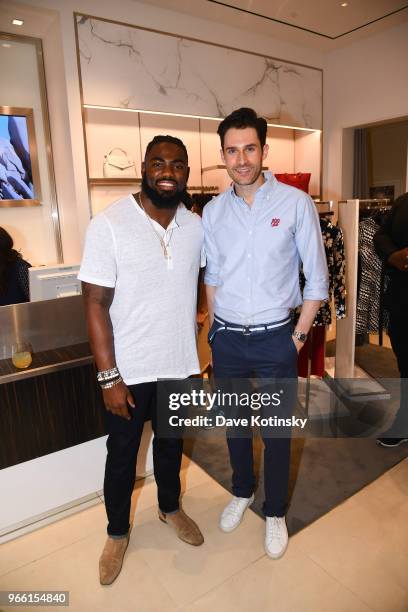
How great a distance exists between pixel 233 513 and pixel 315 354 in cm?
132

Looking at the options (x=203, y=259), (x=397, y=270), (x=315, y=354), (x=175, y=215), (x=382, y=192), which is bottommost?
(x=315, y=354)

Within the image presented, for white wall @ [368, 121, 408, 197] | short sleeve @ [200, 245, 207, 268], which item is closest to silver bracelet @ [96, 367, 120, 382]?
short sleeve @ [200, 245, 207, 268]

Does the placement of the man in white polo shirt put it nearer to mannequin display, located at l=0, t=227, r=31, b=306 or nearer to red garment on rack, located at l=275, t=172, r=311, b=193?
mannequin display, located at l=0, t=227, r=31, b=306

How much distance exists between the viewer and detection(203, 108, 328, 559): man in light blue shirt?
161cm

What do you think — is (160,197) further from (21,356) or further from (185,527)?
(185,527)

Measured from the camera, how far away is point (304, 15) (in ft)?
12.4

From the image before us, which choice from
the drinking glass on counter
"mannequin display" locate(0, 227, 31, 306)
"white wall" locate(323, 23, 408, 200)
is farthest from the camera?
"white wall" locate(323, 23, 408, 200)

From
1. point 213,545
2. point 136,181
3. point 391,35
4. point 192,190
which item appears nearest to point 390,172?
point 391,35

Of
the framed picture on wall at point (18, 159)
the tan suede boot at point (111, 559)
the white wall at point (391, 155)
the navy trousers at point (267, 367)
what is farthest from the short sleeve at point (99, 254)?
the white wall at point (391, 155)

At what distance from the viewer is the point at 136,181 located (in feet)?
12.2

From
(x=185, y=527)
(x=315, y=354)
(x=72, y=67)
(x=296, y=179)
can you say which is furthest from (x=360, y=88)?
(x=185, y=527)

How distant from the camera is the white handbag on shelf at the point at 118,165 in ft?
11.6

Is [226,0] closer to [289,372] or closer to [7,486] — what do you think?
[289,372]

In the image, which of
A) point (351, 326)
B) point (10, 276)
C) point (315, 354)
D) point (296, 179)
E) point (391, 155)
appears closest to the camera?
point (10, 276)
